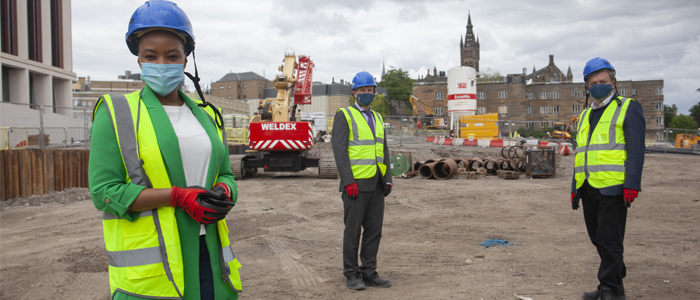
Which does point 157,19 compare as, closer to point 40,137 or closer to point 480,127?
point 40,137

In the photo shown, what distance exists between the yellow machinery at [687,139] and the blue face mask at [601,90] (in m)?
23.2

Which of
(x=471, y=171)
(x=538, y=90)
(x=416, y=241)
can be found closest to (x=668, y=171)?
(x=471, y=171)

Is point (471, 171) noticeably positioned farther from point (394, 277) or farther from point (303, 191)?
point (394, 277)

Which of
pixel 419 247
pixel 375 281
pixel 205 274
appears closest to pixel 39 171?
pixel 419 247

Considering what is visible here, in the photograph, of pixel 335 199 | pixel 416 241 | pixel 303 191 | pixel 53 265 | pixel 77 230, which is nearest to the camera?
pixel 53 265

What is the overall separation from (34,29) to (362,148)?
105 ft

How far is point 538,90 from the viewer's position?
63.0 metres

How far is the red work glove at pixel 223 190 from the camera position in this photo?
1985 mm

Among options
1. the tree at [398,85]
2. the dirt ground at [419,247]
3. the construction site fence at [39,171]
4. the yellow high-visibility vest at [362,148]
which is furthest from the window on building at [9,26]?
the tree at [398,85]

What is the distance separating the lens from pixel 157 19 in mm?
2016

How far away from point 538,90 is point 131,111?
67052 mm

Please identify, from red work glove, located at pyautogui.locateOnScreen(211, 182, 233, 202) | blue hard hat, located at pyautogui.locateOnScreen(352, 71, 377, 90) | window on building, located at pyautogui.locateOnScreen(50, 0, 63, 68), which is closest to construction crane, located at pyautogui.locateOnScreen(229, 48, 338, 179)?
blue hard hat, located at pyautogui.locateOnScreen(352, 71, 377, 90)

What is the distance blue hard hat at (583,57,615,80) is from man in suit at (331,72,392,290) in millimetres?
2080

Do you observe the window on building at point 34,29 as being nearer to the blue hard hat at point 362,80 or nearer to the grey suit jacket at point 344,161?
the blue hard hat at point 362,80
